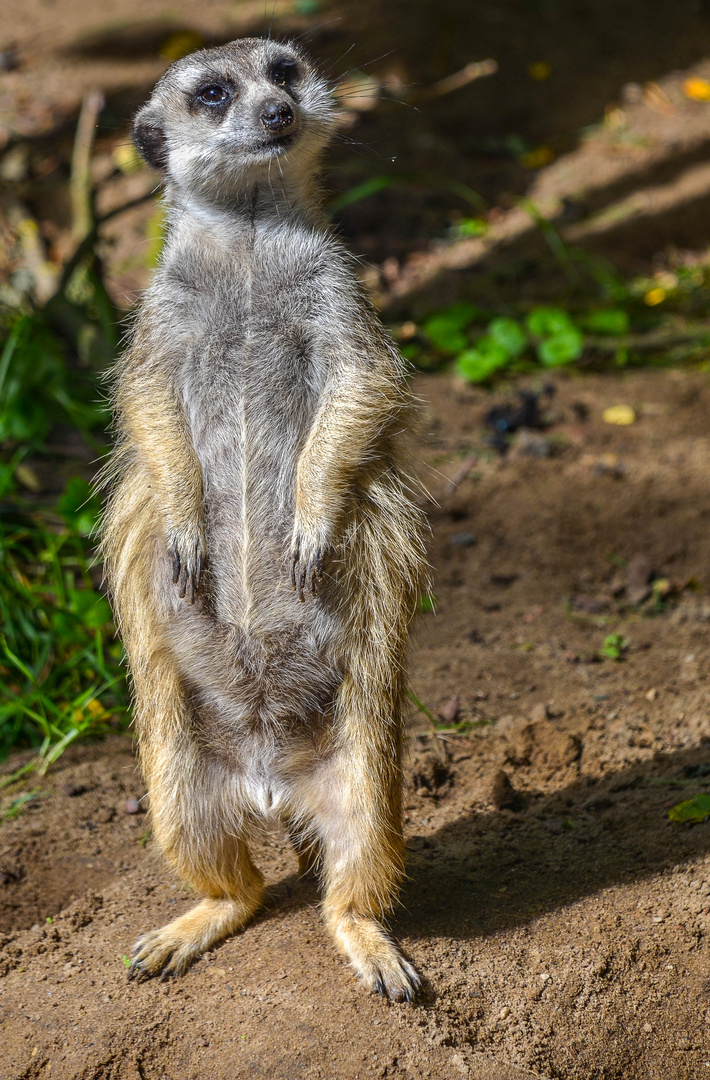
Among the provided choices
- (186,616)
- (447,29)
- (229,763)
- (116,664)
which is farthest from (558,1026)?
(447,29)

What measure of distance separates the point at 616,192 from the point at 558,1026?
646 centimetres

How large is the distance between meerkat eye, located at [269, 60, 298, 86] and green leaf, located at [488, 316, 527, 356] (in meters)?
3.21

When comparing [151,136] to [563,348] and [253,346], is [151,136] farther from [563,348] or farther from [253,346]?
[563,348]

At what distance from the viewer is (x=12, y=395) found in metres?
5.04

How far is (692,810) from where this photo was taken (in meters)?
3.27

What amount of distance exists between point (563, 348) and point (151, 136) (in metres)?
3.55

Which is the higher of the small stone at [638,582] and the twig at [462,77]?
the twig at [462,77]

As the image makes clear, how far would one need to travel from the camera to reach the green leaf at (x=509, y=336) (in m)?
6.34

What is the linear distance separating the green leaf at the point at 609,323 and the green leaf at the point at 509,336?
1.60 feet

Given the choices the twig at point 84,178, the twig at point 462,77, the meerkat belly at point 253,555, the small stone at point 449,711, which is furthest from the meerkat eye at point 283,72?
the twig at point 462,77

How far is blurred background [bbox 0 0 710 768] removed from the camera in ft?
16.3

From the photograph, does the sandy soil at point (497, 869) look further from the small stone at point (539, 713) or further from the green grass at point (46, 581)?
the green grass at point (46, 581)

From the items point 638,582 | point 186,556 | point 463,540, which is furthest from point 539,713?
point 186,556

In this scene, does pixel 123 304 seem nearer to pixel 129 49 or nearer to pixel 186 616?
pixel 129 49
